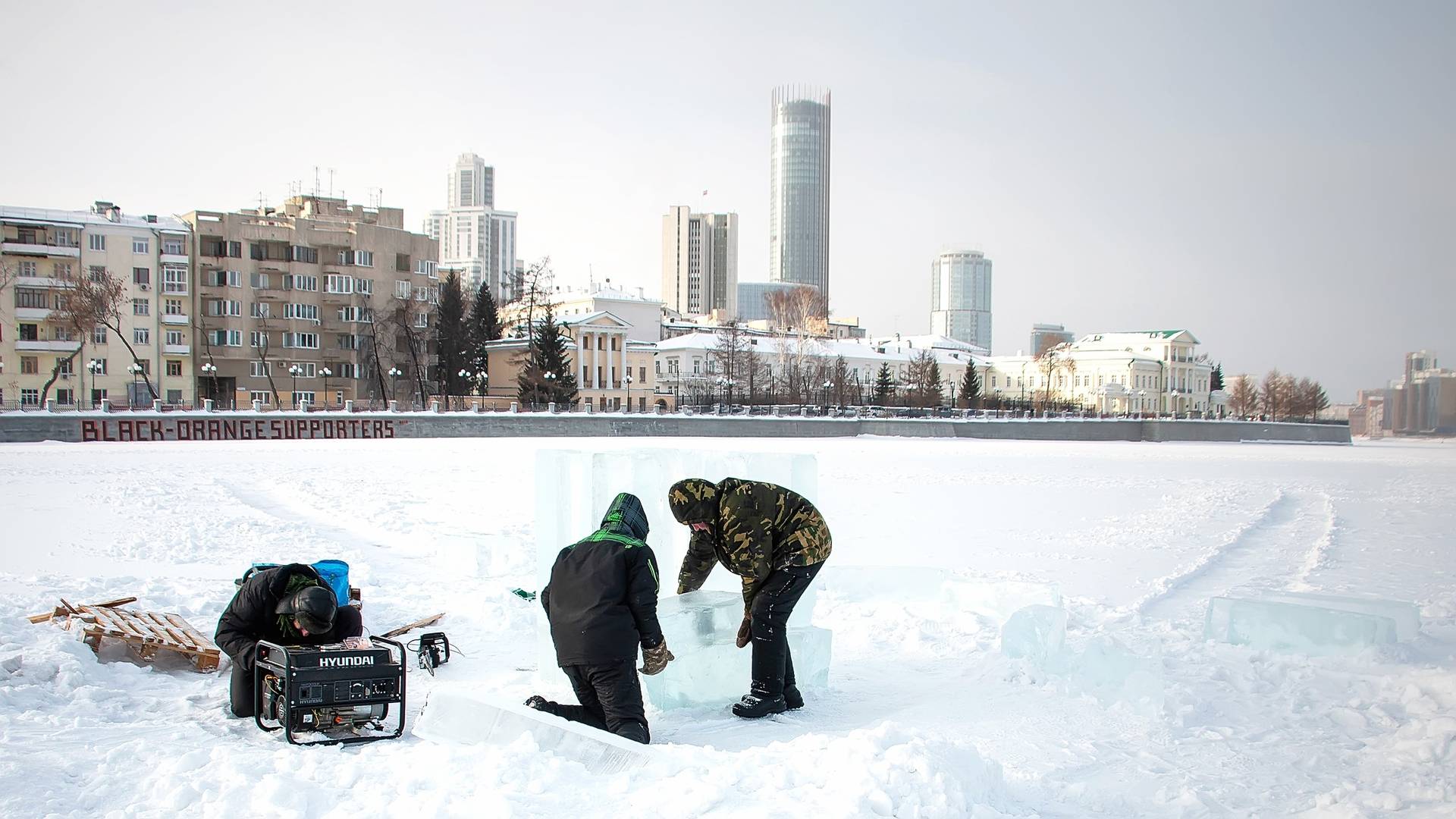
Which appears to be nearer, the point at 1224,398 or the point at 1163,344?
the point at 1163,344

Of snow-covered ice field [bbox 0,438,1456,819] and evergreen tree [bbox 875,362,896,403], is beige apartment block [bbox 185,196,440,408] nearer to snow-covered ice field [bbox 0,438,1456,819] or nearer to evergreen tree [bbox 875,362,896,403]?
evergreen tree [bbox 875,362,896,403]

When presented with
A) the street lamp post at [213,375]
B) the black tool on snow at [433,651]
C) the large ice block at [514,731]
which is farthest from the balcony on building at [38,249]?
the large ice block at [514,731]

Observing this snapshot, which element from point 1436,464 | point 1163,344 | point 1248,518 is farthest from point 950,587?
point 1163,344

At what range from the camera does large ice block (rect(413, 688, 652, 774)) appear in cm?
487

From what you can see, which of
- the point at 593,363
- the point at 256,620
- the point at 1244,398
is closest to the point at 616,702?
the point at 256,620

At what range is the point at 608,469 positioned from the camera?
6.82 m

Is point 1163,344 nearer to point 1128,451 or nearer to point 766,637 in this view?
point 1128,451

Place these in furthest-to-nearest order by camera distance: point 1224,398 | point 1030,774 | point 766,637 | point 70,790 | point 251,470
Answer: point 1224,398, point 251,470, point 766,637, point 1030,774, point 70,790

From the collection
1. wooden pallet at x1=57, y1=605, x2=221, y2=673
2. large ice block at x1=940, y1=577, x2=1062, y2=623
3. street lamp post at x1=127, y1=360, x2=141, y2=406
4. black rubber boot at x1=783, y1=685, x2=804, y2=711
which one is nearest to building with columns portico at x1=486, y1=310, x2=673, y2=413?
street lamp post at x1=127, y1=360, x2=141, y2=406

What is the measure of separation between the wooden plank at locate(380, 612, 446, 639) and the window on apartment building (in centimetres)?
6058

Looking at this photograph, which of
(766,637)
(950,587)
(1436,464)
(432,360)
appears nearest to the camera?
(766,637)

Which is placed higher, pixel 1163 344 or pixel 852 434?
pixel 1163 344

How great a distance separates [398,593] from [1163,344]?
114134 mm

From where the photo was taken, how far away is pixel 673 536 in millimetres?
7289
